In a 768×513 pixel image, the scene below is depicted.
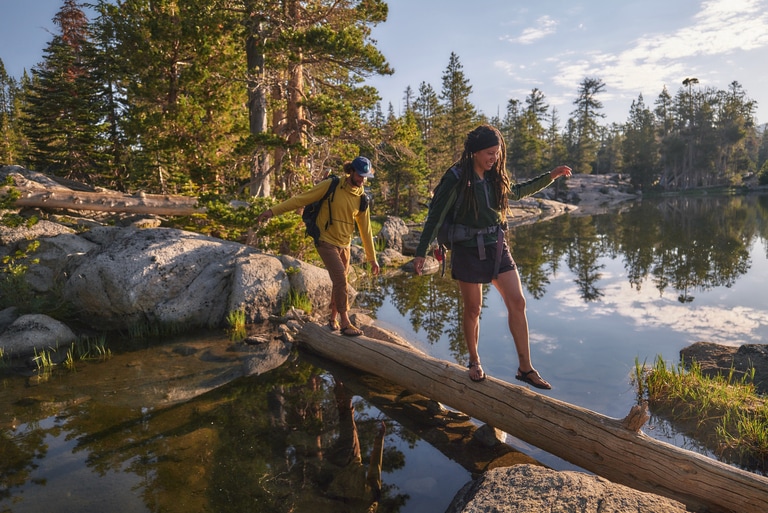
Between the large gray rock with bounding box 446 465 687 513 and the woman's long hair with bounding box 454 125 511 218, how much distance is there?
7.46ft

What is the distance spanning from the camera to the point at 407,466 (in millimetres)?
4266

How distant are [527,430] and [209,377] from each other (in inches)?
168

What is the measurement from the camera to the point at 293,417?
16.8 ft

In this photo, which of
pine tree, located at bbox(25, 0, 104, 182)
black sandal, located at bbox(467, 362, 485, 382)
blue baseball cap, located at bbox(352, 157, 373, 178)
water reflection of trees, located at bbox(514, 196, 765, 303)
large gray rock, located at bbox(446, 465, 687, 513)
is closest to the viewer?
large gray rock, located at bbox(446, 465, 687, 513)

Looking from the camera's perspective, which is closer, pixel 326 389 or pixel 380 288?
pixel 326 389

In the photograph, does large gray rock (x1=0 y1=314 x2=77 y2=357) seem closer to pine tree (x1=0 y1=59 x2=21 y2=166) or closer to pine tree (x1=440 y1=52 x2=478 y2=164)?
pine tree (x1=0 y1=59 x2=21 y2=166)

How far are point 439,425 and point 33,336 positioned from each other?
263 inches

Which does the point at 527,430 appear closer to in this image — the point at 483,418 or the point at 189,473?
the point at 483,418

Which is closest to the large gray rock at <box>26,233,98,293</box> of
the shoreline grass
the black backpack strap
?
the black backpack strap

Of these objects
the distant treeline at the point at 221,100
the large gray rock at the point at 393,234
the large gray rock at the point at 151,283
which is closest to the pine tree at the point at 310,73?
the distant treeline at the point at 221,100

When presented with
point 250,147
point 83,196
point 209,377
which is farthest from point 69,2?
point 209,377

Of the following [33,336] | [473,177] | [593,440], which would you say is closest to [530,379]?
[593,440]

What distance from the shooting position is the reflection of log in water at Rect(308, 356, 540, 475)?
4.39m

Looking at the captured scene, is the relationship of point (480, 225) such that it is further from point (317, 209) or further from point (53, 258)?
point (53, 258)
